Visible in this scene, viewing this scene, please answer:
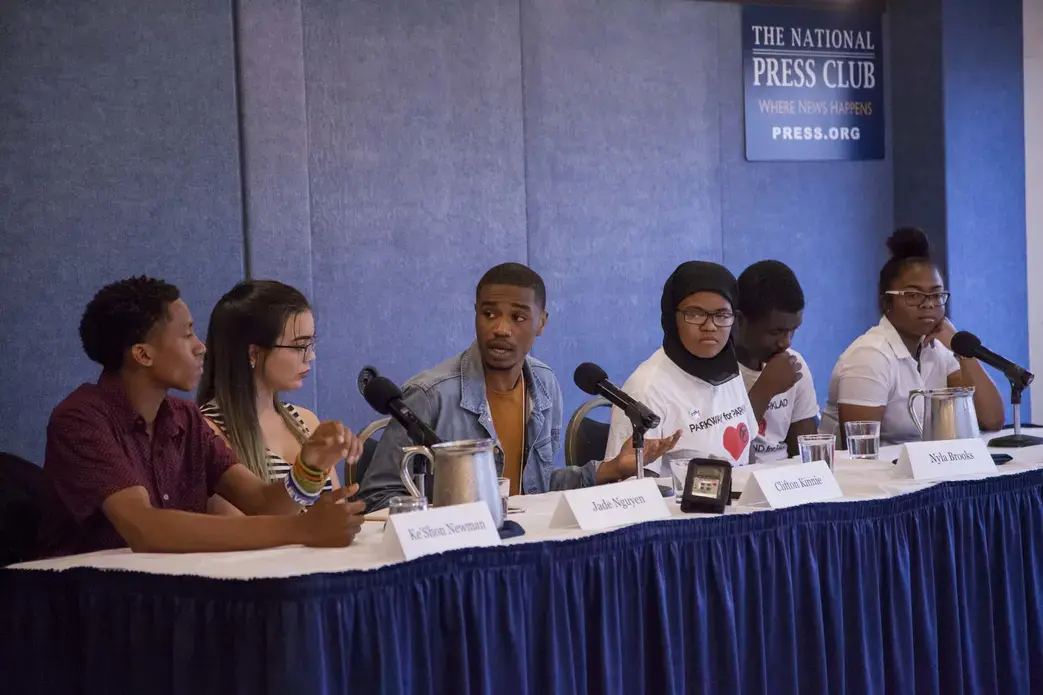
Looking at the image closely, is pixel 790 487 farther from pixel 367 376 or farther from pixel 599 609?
pixel 367 376

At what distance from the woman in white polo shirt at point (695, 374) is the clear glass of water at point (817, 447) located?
41 cm

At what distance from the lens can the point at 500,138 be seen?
15.2ft

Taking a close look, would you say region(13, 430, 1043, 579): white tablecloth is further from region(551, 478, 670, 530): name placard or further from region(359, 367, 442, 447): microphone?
region(359, 367, 442, 447): microphone

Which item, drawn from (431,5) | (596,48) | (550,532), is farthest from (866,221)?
(550,532)

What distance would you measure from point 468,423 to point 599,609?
905 mm

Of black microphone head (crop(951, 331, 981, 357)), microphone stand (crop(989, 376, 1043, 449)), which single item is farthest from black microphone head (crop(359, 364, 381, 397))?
black microphone head (crop(951, 331, 981, 357))

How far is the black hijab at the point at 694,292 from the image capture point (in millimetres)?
2973

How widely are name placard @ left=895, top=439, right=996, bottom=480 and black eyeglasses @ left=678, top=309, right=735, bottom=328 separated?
1.76 ft

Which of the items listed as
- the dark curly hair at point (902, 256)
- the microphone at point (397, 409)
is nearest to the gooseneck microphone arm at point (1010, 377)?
the dark curly hair at point (902, 256)

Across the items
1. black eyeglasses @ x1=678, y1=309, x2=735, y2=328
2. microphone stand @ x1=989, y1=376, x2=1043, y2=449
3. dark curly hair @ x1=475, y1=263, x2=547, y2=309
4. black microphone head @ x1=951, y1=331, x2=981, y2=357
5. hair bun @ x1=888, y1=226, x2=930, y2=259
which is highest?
hair bun @ x1=888, y1=226, x2=930, y2=259

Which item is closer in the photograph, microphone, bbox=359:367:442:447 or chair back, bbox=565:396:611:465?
microphone, bbox=359:367:442:447

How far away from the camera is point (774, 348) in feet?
11.7

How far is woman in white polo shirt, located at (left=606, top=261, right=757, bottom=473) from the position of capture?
296 cm

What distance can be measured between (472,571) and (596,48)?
3.31 m
